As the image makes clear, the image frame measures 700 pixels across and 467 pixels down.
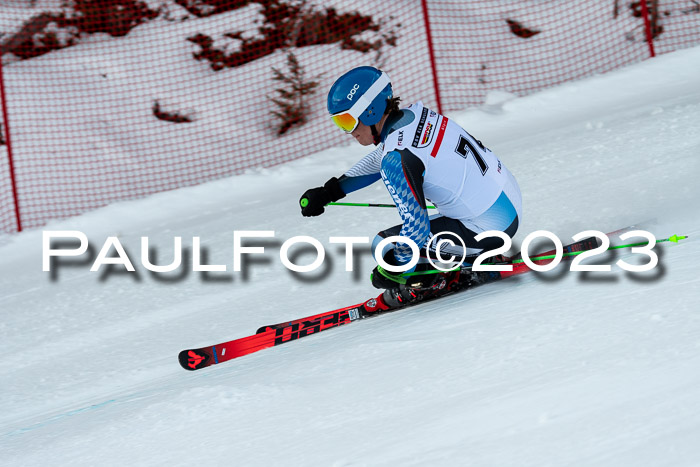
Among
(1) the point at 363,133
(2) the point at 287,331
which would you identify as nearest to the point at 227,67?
(2) the point at 287,331

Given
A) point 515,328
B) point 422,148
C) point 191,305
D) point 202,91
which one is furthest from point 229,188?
point 515,328

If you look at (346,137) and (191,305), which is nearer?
(191,305)

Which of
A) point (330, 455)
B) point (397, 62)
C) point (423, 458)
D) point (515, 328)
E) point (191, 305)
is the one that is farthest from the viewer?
point (397, 62)

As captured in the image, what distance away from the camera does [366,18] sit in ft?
35.2

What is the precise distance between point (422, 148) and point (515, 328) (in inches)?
39.3

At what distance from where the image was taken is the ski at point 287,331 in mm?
3910

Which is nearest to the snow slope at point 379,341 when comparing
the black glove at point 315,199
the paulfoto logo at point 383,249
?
the paulfoto logo at point 383,249

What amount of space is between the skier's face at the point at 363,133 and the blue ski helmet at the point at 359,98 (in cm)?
3

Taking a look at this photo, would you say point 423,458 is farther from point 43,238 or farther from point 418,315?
point 43,238

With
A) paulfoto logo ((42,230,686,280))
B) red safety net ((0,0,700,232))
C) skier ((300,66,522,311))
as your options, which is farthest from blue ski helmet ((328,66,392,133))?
red safety net ((0,0,700,232))

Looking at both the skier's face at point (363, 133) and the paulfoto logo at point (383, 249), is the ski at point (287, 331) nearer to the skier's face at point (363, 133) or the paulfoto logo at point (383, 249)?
the paulfoto logo at point (383, 249)

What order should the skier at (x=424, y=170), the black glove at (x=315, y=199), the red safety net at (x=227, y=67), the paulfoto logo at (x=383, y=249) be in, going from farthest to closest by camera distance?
1. the red safety net at (x=227, y=67)
2. the black glove at (x=315, y=199)
3. the paulfoto logo at (x=383, y=249)
4. the skier at (x=424, y=170)

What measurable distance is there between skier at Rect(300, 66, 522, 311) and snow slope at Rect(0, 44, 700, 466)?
362 millimetres

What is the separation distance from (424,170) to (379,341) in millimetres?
829
